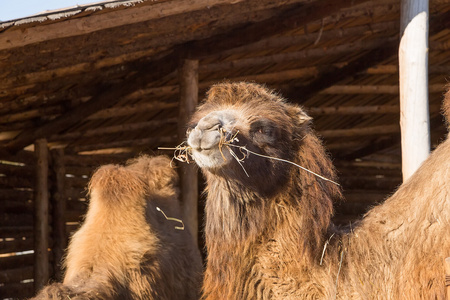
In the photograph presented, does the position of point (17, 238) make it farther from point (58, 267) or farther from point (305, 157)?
point (305, 157)

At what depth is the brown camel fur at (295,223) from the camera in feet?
12.0

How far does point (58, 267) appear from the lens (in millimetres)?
9961

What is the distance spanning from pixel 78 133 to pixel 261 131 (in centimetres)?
688

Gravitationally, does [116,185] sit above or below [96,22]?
below

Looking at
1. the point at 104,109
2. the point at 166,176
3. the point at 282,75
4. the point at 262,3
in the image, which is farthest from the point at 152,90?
the point at 166,176

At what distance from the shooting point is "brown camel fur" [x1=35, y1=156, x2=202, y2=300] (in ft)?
15.7

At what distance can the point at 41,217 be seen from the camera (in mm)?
9508

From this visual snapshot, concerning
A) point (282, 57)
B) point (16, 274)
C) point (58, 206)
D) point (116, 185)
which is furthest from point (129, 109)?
point (116, 185)

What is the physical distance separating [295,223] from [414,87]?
6.50 ft

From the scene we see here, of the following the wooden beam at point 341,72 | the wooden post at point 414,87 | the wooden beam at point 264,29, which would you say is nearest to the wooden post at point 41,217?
the wooden beam at point 264,29

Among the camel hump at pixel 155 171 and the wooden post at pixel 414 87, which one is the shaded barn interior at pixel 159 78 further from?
the wooden post at pixel 414 87

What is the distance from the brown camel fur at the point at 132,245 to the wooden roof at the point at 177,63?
1246mm

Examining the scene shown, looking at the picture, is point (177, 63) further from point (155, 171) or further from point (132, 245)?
point (132, 245)

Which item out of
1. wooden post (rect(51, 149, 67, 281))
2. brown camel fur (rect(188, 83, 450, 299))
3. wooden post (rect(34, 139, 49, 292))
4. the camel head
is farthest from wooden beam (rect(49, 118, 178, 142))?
brown camel fur (rect(188, 83, 450, 299))
